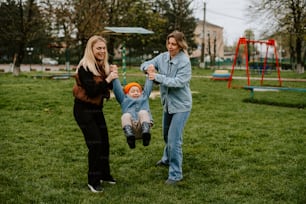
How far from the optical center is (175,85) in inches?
179

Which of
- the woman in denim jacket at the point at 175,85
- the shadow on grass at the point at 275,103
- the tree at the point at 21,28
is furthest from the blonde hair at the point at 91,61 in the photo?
the tree at the point at 21,28

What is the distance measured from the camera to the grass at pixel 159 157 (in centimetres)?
450

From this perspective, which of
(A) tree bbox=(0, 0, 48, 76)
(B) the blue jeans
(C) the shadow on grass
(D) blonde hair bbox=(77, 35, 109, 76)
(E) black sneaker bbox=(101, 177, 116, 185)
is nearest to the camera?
(D) blonde hair bbox=(77, 35, 109, 76)

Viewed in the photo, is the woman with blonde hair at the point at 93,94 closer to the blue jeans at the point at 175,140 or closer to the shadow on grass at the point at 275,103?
the blue jeans at the point at 175,140

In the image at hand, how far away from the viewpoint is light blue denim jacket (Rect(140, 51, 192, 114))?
4566 millimetres

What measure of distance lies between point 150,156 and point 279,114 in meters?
5.37

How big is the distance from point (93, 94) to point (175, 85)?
3.06ft

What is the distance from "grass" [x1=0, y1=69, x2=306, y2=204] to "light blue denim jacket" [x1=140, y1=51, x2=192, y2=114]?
971mm

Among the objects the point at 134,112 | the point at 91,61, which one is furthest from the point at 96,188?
the point at 91,61

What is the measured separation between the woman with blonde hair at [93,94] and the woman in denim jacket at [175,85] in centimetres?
54

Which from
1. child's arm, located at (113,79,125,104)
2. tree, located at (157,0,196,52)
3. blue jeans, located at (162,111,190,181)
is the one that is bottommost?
blue jeans, located at (162,111,190,181)

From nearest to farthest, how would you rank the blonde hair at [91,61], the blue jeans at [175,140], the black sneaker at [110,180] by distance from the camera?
the blonde hair at [91,61] → the blue jeans at [175,140] → the black sneaker at [110,180]

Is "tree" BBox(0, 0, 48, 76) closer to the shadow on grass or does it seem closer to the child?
the shadow on grass

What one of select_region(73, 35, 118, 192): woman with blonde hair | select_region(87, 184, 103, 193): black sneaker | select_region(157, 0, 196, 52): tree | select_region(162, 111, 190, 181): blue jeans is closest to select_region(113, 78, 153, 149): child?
select_region(73, 35, 118, 192): woman with blonde hair
